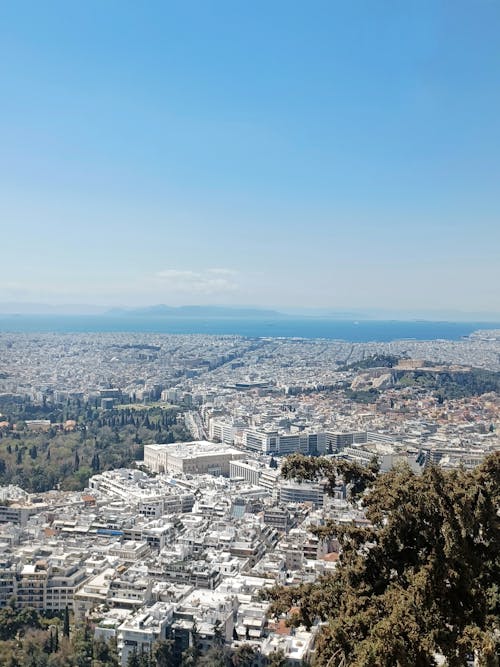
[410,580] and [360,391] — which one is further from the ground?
[410,580]

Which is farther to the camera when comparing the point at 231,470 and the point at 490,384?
the point at 490,384

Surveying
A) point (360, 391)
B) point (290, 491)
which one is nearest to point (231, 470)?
point (290, 491)

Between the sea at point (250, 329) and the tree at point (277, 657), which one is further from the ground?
the sea at point (250, 329)

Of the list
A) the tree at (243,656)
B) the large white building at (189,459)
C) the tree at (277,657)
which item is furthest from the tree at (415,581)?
the large white building at (189,459)

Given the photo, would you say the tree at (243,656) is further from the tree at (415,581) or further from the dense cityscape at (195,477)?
the tree at (415,581)

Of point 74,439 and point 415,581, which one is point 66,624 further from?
point 74,439

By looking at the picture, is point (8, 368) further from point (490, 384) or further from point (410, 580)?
point (410, 580)
